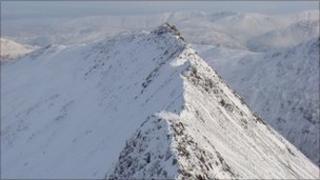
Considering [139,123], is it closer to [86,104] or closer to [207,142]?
[207,142]

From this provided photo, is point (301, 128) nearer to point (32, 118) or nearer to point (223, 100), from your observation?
point (32, 118)

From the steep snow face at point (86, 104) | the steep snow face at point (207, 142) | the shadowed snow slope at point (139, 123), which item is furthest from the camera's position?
the steep snow face at point (86, 104)

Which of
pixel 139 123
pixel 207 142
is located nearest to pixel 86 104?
pixel 139 123

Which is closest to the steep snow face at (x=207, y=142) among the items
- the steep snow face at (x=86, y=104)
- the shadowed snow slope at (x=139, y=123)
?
the shadowed snow slope at (x=139, y=123)

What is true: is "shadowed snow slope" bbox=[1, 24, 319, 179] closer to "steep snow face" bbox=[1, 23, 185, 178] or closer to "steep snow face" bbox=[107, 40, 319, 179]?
"steep snow face" bbox=[107, 40, 319, 179]

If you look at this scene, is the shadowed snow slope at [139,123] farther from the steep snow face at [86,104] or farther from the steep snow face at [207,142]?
the steep snow face at [86,104]

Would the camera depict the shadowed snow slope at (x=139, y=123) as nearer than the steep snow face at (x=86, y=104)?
Yes

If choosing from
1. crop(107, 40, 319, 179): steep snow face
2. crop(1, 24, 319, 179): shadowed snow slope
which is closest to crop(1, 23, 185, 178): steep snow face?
crop(1, 24, 319, 179): shadowed snow slope

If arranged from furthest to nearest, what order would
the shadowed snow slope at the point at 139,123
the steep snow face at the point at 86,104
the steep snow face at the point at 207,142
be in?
the steep snow face at the point at 86,104 → the shadowed snow slope at the point at 139,123 → the steep snow face at the point at 207,142
